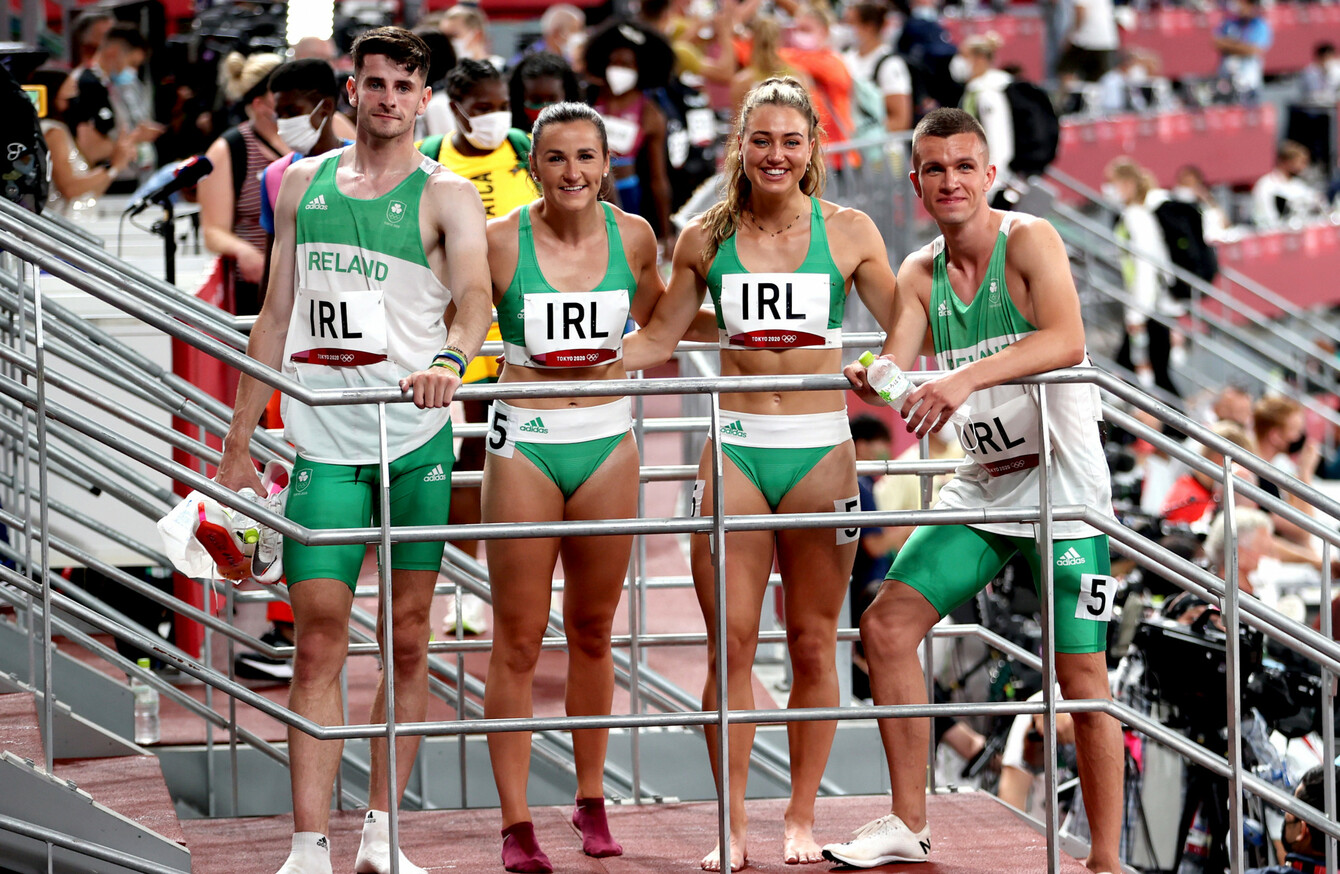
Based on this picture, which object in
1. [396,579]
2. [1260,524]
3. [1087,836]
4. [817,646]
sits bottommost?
[1087,836]

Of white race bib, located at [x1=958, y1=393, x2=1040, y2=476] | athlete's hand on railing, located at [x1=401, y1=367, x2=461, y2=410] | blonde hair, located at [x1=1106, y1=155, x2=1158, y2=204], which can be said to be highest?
athlete's hand on railing, located at [x1=401, y1=367, x2=461, y2=410]

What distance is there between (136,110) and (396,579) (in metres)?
7.13

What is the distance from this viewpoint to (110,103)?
901 cm

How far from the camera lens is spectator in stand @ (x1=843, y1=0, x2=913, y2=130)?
10.9 meters

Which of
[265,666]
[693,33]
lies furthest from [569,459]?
[693,33]

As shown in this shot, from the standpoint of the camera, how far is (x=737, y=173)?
404 centimetres

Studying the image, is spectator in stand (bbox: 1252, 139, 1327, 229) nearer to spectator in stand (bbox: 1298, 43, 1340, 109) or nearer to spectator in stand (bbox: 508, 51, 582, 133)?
spectator in stand (bbox: 1298, 43, 1340, 109)

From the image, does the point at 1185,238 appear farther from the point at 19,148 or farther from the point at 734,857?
the point at 734,857

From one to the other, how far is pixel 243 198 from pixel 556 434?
109 inches

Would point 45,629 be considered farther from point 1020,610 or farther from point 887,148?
point 887,148

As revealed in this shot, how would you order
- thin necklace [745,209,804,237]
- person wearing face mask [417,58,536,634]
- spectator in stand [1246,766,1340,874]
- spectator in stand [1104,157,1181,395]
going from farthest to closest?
spectator in stand [1104,157,1181,395]
person wearing face mask [417,58,536,634]
spectator in stand [1246,766,1340,874]
thin necklace [745,209,804,237]

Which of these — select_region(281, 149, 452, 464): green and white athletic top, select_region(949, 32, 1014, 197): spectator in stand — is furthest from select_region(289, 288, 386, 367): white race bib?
select_region(949, 32, 1014, 197): spectator in stand

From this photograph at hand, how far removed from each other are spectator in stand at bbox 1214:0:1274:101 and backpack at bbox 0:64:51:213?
16141 mm

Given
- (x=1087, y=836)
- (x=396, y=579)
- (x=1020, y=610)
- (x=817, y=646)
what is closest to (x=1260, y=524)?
(x=1020, y=610)
